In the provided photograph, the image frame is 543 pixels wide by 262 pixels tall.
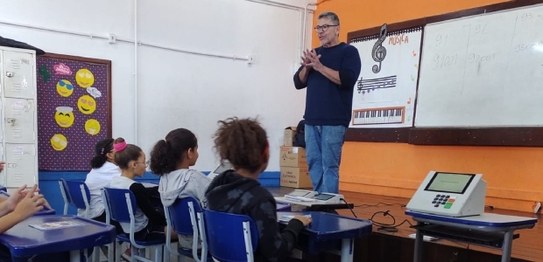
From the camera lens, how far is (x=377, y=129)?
5340 millimetres

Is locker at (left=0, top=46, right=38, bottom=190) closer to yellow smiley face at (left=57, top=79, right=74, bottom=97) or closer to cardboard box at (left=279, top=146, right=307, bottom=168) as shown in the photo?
yellow smiley face at (left=57, top=79, right=74, bottom=97)

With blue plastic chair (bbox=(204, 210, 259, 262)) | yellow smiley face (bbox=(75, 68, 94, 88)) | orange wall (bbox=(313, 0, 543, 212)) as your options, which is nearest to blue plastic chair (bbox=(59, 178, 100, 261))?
blue plastic chair (bbox=(204, 210, 259, 262))

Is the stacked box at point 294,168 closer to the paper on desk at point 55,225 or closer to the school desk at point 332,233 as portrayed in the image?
the school desk at point 332,233

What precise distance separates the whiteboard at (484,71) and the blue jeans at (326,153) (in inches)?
84.5

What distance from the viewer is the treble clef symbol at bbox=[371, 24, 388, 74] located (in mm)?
5285

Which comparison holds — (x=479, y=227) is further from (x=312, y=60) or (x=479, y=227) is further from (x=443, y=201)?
(x=312, y=60)

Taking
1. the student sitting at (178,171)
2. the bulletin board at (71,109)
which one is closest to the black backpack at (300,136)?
the bulletin board at (71,109)

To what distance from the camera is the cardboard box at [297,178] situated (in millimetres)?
5805

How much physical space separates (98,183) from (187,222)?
45.2 inches

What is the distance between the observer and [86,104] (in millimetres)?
4574

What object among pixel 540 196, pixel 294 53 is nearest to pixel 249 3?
pixel 294 53

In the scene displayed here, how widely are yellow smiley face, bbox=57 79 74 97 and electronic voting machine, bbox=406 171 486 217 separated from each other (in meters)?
3.84

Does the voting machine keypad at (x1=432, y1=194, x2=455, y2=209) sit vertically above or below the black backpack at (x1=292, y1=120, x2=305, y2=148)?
above

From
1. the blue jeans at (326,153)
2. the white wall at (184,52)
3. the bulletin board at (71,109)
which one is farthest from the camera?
the white wall at (184,52)
